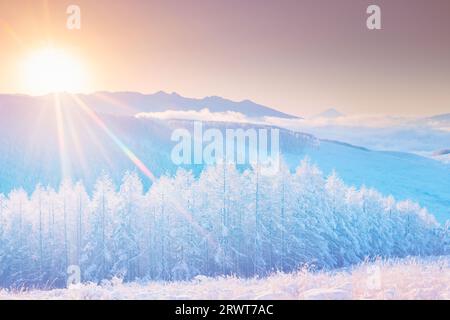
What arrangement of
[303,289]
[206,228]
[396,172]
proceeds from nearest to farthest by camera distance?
[303,289]
[206,228]
[396,172]

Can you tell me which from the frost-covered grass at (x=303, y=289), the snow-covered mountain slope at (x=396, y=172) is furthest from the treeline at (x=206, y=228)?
the frost-covered grass at (x=303, y=289)

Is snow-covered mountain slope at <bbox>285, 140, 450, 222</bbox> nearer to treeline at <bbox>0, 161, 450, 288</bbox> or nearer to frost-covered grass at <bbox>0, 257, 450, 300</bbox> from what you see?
treeline at <bbox>0, 161, 450, 288</bbox>

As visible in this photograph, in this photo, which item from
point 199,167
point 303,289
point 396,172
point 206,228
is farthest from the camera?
point 396,172

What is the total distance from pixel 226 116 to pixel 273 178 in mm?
2818

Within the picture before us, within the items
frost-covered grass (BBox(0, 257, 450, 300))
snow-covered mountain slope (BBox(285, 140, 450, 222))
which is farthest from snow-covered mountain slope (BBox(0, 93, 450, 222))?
→ frost-covered grass (BBox(0, 257, 450, 300))

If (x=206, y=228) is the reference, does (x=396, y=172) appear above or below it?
above

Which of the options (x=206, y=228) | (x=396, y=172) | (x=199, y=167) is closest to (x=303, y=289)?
(x=206, y=228)

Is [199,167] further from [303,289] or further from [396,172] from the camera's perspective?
[303,289]

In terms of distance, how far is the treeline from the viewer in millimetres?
15875

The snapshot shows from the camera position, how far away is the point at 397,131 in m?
14.8

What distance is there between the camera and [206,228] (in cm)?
1619

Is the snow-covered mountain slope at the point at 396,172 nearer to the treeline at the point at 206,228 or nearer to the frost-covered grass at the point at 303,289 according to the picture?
the treeline at the point at 206,228

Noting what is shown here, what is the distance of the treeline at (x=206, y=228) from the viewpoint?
15875mm
